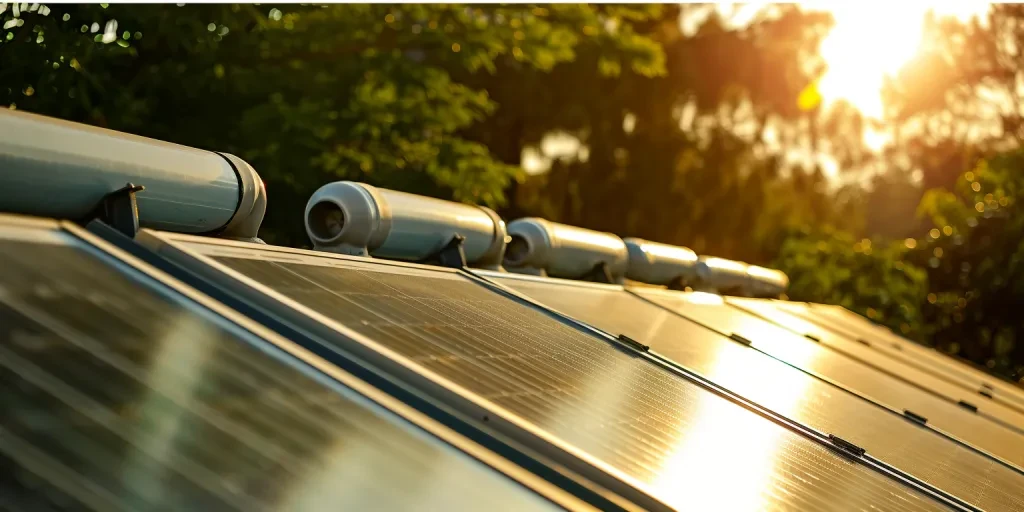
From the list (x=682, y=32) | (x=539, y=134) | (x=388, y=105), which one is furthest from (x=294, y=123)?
(x=682, y=32)

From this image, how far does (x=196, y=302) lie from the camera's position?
2398mm

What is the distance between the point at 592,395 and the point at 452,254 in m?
2.71

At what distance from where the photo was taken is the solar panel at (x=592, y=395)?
255 centimetres

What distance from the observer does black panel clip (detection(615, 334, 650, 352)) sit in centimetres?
424

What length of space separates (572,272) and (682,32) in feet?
75.5

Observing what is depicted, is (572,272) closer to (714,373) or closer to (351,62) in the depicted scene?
(714,373)

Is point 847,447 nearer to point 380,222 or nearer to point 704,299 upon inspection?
point 380,222

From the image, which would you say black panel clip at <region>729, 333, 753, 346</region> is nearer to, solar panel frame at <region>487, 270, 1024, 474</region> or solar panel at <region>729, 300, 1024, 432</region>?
solar panel frame at <region>487, 270, 1024, 474</region>

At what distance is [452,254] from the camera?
568 cm

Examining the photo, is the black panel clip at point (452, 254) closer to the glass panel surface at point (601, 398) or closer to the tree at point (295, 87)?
the glass panel surface at point (601, 398)

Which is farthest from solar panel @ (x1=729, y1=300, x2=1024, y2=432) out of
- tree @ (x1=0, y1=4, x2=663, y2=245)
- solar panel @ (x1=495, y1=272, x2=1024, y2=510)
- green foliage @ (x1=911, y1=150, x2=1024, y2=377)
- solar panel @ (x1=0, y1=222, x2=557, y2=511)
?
green foliage @ (x1=911, y1=150, x2=1024, y2=377)

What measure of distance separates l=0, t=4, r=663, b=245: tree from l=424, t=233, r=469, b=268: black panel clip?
7.08 metres

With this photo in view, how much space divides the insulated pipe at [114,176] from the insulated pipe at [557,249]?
3026 mm

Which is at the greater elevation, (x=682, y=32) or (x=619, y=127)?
(x=682, y=32)
